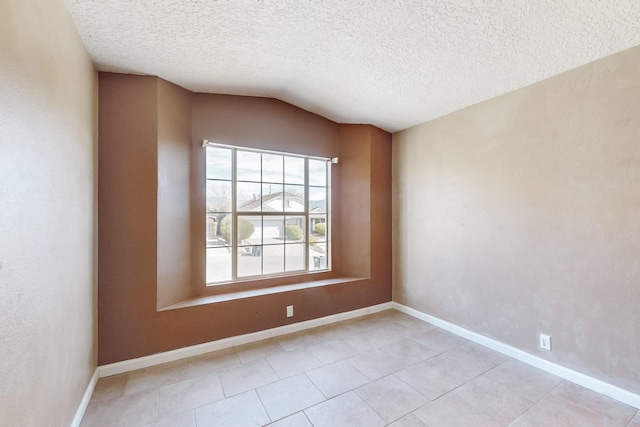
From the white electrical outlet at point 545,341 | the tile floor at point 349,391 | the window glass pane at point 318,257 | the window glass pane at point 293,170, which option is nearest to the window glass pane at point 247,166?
the window glass pane at point 293,170

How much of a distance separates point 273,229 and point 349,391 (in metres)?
1.87

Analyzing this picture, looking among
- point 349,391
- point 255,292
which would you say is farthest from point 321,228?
point 349,391

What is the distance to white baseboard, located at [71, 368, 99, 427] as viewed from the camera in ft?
5.46

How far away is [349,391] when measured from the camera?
2000mm

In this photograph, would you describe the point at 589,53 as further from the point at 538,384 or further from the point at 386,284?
the point at 386,284

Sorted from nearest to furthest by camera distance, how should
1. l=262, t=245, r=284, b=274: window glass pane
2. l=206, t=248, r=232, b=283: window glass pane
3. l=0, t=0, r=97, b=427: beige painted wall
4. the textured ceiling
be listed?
l=0, t=0, r=97, b=427: beige painted wall < the textured ceiling < l=206, t=248, r=232, b=283: window glass pane < l=262, t=245, r=284, b=274: window glass pane

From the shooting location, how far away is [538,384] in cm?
208

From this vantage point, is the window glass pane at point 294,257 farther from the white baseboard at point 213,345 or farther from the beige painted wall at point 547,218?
the beige painted wall at point 547,218

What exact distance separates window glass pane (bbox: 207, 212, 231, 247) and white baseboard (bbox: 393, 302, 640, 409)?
8.64 feet

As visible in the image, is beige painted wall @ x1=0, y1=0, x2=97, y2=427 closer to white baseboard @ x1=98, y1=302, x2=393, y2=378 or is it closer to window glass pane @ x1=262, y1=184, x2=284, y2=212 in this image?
white baseboard @ x1=98, y1=302, x2=393, y2=378

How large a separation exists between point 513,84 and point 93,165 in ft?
11.8

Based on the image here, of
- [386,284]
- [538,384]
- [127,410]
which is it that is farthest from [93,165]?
[538,384]

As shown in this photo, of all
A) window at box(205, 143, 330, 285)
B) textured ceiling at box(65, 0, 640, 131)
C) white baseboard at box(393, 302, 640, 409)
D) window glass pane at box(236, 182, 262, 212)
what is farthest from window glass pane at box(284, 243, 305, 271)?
textured ceiling at box(65, 0, 640, 131)

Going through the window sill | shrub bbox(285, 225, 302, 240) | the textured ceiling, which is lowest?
the window sill
